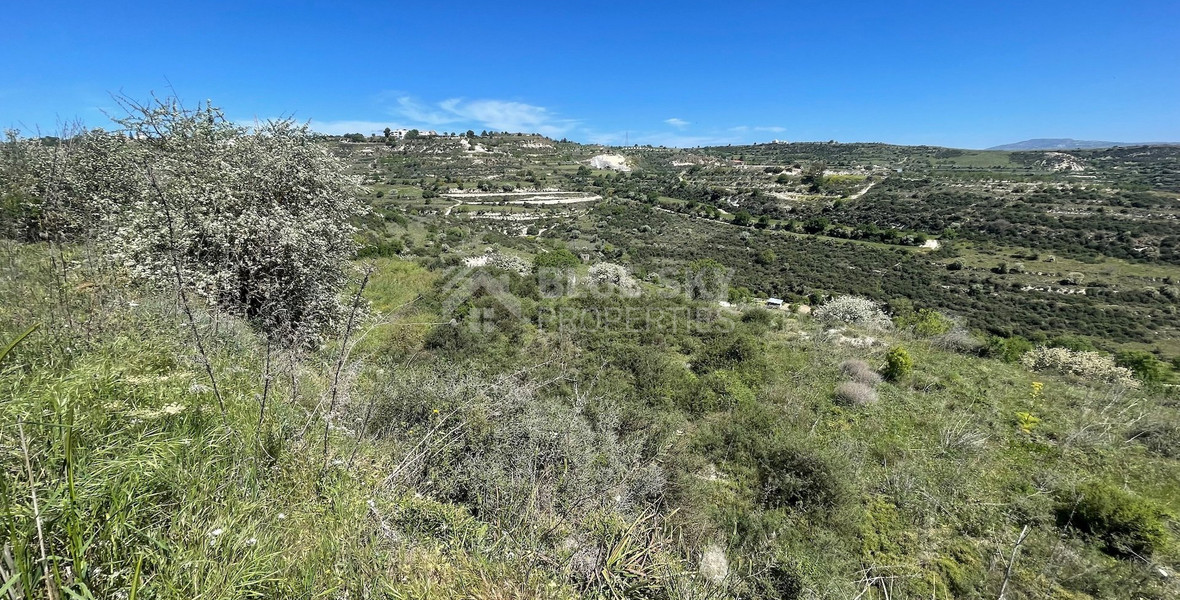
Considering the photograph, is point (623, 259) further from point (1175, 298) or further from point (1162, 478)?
point (1175, 298)

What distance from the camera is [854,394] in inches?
306

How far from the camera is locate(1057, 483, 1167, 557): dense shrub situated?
4543mm

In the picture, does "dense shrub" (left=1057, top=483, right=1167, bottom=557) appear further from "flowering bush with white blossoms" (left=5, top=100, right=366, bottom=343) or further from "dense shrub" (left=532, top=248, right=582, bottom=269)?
"dense shrub" (left=532, top=248, right=582, bottom=269)

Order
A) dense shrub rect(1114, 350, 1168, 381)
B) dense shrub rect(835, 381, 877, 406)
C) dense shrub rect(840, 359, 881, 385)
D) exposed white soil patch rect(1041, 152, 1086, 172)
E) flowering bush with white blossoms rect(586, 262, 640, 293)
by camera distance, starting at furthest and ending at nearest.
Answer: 1. exposed white soil patch rect(1041, 152, 1086, 172)
2. flowering bush with white blossoms rect(586, 262, 640, 293)
3. dense shrub rect(1114, 350, 1168, 381)
4. dense shrub rect(840, 359, 881, 385)
5. dense shrub rect(835, 381, 877, 406)

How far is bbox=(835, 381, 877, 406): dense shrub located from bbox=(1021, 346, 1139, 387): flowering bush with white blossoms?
7646 mm

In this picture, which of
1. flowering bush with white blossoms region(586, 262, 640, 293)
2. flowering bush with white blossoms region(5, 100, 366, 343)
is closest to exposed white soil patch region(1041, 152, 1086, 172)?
flowering bush with white blossoms region(586, 262, 640, 293)

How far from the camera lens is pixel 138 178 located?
7262 millimetres

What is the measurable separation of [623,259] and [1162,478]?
1268 inches

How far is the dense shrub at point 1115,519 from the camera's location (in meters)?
4.54

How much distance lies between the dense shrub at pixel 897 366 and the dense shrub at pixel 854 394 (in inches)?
50.2

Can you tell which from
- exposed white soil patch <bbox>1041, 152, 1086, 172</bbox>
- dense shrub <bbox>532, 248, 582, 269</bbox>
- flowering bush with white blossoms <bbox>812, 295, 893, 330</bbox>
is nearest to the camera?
flowering bush with white blossoms <bbox>812, 295, 893, 330</bbox>

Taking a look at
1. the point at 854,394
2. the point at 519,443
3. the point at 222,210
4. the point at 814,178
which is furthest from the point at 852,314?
the point at 814,178

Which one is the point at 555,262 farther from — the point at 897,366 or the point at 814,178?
the point at 814,178

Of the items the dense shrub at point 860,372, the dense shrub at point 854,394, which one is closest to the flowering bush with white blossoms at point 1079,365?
the dense shrub at point 860,372
